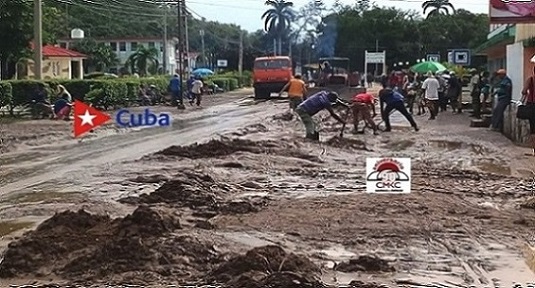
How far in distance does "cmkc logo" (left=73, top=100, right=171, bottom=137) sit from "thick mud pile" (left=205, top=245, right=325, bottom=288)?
18351mm

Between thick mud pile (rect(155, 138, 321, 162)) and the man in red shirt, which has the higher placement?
the man in red shirt

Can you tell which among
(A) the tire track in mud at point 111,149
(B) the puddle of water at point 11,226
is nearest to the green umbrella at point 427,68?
(A) the tire track in mud at point 111,149

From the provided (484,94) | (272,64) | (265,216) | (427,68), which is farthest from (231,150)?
(272,64)

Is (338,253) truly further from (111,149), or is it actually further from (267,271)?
(111,149)

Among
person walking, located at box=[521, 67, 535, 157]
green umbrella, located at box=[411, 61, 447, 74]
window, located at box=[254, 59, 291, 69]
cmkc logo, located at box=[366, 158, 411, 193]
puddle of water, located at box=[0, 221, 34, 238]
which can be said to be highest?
window, located at box=[254, 59, 291, 69]

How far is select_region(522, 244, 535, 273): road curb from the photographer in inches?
304

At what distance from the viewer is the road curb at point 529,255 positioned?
7.73m

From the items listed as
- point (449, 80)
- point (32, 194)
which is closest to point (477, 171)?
point (32, 194)

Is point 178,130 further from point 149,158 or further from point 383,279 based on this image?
point 383,279

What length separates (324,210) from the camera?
10367 millimetres

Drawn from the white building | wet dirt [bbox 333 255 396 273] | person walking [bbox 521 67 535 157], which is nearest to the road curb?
wet dirt [bbox 333 255 396 273]

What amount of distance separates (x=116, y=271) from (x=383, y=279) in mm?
2137

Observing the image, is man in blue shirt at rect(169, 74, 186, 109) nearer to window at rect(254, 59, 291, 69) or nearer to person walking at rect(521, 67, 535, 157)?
window at rect(254, 59, 291, 69)

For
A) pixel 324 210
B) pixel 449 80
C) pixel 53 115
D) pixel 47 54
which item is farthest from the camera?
pixel 47 54
